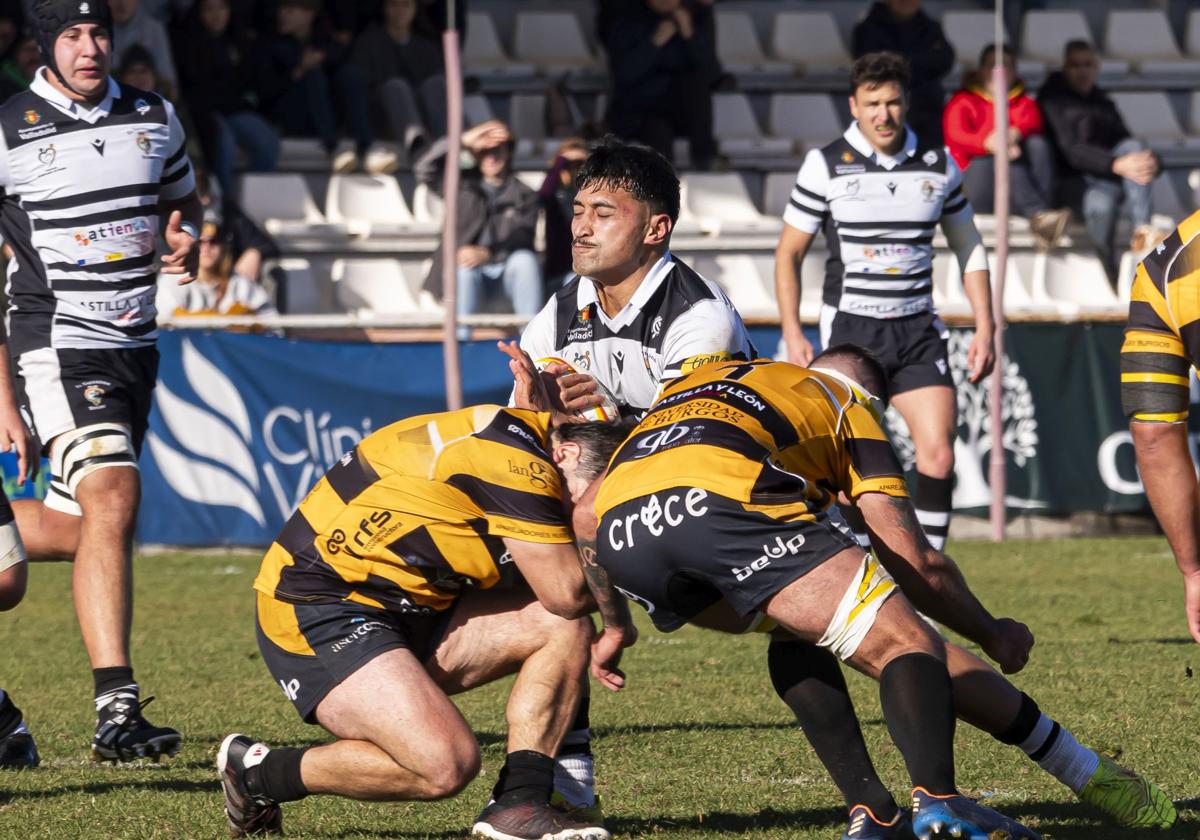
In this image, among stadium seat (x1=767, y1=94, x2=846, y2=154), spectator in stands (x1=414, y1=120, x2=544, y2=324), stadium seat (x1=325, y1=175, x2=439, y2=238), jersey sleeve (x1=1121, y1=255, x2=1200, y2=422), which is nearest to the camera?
jersey sleeve (x1=1121, y1=255, x2=1200, y2=422)

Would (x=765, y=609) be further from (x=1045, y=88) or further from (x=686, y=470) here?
(x=1045, y=88)

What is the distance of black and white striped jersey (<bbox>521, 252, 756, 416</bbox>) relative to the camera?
511 centimetres

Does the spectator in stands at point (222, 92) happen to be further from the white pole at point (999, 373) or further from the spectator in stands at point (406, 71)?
the white pole at point (999, 373)

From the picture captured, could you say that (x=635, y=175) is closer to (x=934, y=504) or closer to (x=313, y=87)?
(x=934, y=504)

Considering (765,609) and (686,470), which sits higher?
(686,470)

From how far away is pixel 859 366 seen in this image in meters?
4.88

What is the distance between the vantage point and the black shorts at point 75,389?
6.20 m

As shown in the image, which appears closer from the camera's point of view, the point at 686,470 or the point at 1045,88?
the point at 686,470

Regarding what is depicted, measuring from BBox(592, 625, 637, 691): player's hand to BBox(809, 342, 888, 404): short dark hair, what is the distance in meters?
0.86

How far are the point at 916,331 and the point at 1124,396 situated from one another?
3865mm

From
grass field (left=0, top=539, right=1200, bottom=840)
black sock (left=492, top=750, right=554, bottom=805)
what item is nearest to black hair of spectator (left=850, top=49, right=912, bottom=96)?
grass field (left=0, top=539, right=1200, bottom=840)

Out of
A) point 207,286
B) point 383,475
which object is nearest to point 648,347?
point 383,475

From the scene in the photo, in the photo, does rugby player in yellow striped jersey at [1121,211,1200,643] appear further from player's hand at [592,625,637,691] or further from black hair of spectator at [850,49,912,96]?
black hair of spectator at [850,49,912,96]

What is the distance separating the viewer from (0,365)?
573 cm
